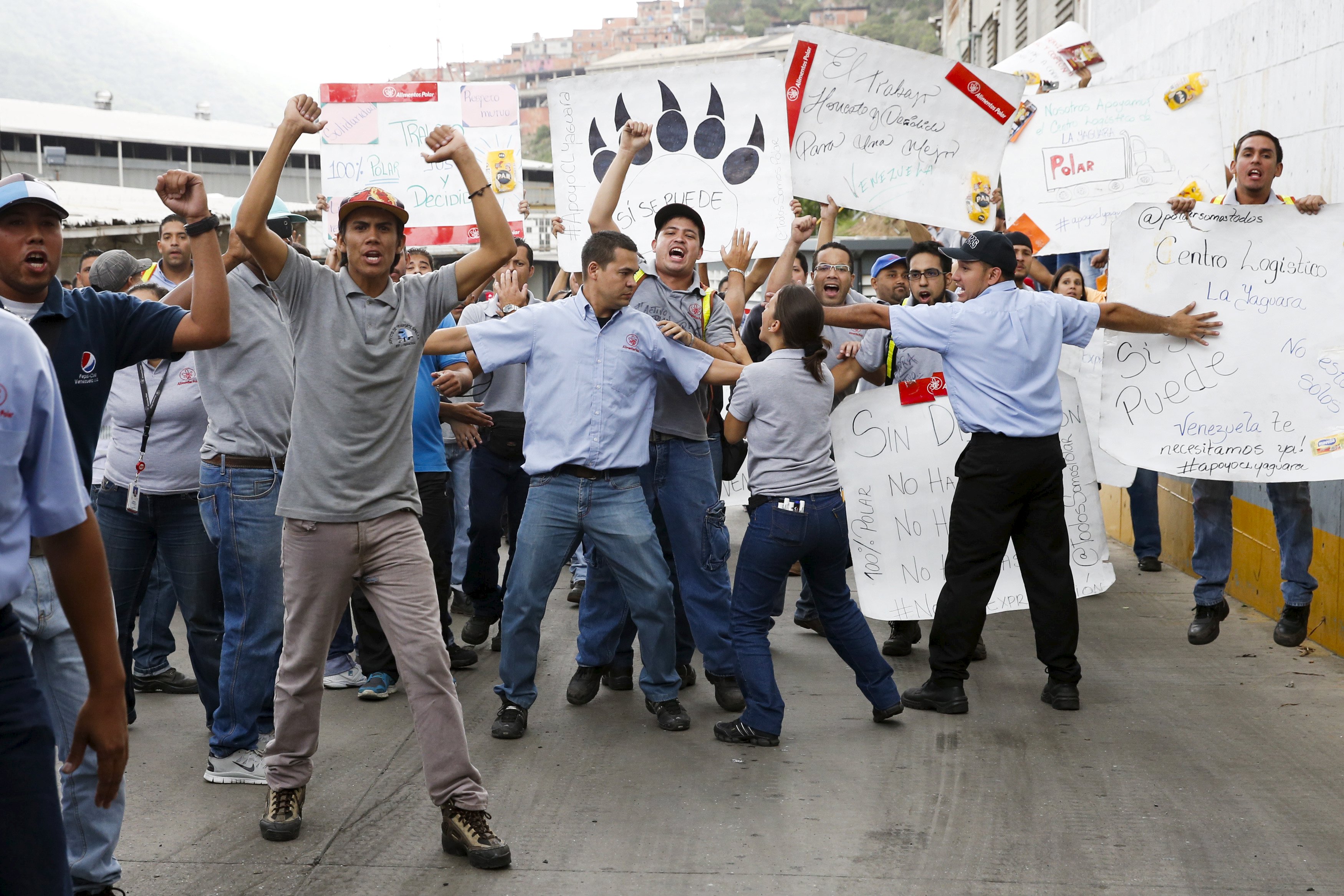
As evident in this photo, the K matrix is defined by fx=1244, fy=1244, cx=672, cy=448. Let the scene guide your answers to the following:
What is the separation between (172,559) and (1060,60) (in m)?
7.32

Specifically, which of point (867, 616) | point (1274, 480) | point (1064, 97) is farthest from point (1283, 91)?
point (867, 616)

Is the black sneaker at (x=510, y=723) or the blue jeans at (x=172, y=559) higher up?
the blue jeans at (x=172, y=559)

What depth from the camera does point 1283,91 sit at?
741 cm

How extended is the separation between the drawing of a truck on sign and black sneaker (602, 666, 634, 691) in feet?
14.0

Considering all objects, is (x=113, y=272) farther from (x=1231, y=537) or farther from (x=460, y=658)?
(x=1231, y=537)

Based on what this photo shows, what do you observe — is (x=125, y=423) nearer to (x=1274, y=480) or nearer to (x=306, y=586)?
(x=306, y=586)

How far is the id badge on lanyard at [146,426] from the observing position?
493 cm

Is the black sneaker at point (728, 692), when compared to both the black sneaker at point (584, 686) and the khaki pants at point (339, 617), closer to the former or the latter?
the black sneaker at point (584, 686)

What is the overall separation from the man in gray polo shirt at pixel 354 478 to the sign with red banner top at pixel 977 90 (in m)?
3.77

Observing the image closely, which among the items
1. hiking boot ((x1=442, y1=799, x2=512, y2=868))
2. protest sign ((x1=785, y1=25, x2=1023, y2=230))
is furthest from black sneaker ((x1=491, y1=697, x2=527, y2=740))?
protest sign ((x1=785, y1=25, x2=1023, y2=230))

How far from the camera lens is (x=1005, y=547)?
18.5ft

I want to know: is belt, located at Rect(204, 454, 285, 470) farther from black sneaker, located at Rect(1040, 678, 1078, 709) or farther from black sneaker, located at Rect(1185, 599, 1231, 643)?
black sneaker, located at Rect(1185, 599, 1231, 643)

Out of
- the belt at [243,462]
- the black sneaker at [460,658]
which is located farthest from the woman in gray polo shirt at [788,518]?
the belt at [243,462]

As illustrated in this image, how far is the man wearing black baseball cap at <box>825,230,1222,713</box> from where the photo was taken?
218 inches
